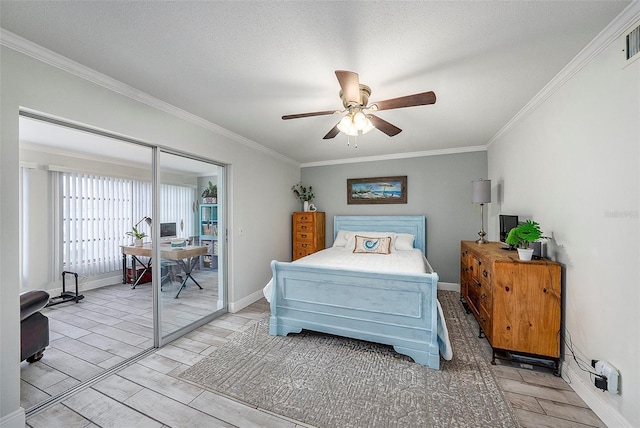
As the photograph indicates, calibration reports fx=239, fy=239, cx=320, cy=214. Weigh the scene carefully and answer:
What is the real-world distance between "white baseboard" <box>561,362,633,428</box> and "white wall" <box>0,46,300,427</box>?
3.49m

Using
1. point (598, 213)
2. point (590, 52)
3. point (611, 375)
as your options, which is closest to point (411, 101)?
point (590, 52)

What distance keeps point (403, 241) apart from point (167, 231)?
3.47 metres

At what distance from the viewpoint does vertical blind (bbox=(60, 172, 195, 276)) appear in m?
3.87

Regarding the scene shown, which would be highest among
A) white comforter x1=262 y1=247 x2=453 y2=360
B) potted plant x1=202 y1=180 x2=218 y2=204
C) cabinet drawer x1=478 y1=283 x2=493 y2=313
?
potted plant x1=202 y1=180 x2=218 y2=204

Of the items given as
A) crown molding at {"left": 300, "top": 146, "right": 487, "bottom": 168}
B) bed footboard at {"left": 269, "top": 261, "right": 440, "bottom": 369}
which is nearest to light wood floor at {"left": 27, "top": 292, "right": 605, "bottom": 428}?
bed footboard at {"left": 269, "top": 261, "right": 440, "bottom": 369}

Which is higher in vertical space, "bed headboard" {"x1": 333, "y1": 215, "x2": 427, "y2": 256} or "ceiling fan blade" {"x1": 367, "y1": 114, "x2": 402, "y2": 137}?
"ceiling fan blade" {"x1": 367, "y1": 114, "x2": 402, "y2": 137}

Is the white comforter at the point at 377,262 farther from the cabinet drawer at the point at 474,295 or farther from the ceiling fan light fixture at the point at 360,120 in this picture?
the ceiling fan light fixture at the point at 360,120

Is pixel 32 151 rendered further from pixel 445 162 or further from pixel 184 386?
pixel 445 162

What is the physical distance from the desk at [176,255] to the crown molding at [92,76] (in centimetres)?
148

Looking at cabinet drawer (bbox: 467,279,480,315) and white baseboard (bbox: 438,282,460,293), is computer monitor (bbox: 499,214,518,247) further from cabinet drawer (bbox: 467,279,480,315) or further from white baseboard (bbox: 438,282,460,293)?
white baseboard (bbox: 438,282,460,293)

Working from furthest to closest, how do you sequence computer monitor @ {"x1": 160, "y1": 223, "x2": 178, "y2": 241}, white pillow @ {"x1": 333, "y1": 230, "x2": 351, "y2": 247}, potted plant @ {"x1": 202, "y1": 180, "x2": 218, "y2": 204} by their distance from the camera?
white pillow @ {"x1": 333, "y1": 230, "x2": 351, "y2": 247} < potted plant @ {"x1": 202, "y1": 180, "x2": 218, "y2": 204} < computer monitor @ {"x1": 160, "y1": 223, "x2": 178, "y2": 241}

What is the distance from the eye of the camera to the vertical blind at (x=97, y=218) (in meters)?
3.87

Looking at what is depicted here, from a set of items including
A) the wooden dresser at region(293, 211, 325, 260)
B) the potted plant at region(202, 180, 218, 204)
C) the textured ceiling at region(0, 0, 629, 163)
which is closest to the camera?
the textured ceiling at region(0, 0, 629, 163)

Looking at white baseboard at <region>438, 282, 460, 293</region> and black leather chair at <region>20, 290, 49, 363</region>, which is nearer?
black leather chair at <region>20, 290, 49, 363</region>
